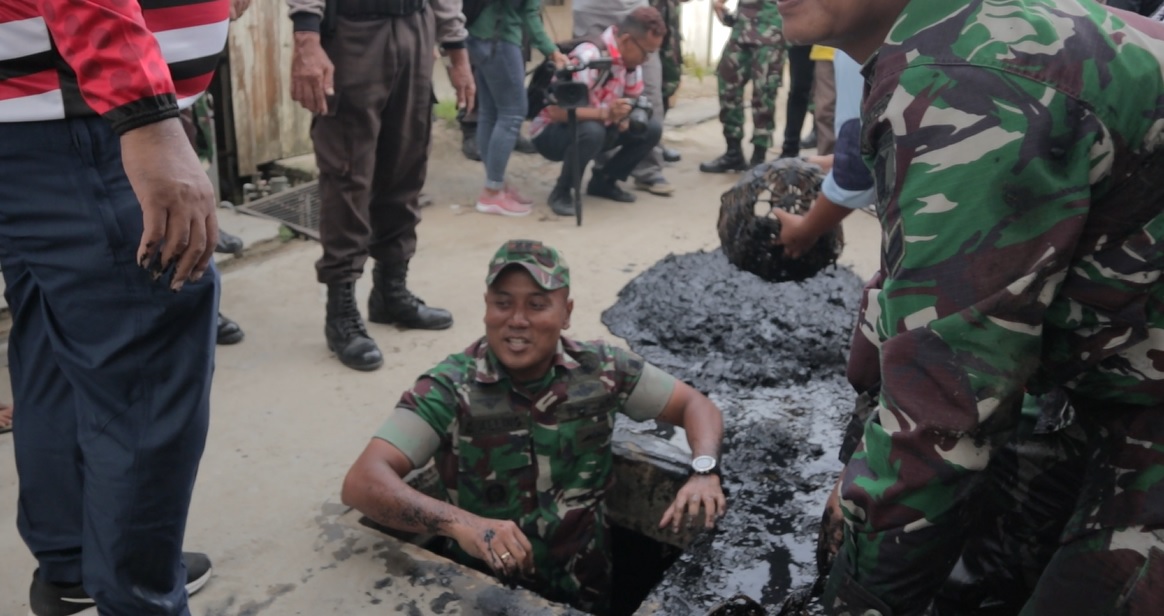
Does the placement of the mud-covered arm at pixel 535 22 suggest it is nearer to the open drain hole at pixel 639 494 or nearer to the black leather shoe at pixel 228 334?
the black leather shoe at pixel 228 334

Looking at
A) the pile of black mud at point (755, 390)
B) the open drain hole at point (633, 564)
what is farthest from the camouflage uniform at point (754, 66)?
the open drain hole at point (633, 564)

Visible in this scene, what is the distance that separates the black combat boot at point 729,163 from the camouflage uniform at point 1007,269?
575 cm

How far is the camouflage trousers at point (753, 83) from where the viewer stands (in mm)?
7012

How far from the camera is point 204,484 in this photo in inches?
118

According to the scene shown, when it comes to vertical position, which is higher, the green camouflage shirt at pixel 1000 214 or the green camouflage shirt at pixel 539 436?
the green camouflage shirt at pixel 1000 214

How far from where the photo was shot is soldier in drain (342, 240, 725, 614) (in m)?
2.62

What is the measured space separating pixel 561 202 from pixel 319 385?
2.82m

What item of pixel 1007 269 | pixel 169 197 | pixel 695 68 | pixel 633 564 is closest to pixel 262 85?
pixel 633 564

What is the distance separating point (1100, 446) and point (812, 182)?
1723 mm

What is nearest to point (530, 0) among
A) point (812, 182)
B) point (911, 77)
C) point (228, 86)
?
point (228, 86)

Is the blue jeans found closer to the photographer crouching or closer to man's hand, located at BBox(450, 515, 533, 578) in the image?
the photographer crouching

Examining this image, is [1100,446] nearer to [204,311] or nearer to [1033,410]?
[1033,410]

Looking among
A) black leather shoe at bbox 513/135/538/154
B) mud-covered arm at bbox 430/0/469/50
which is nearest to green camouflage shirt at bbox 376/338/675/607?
mud-covered arm at bbox 430/0/469/50

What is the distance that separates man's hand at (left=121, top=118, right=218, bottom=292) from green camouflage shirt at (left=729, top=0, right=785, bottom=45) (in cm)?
567
